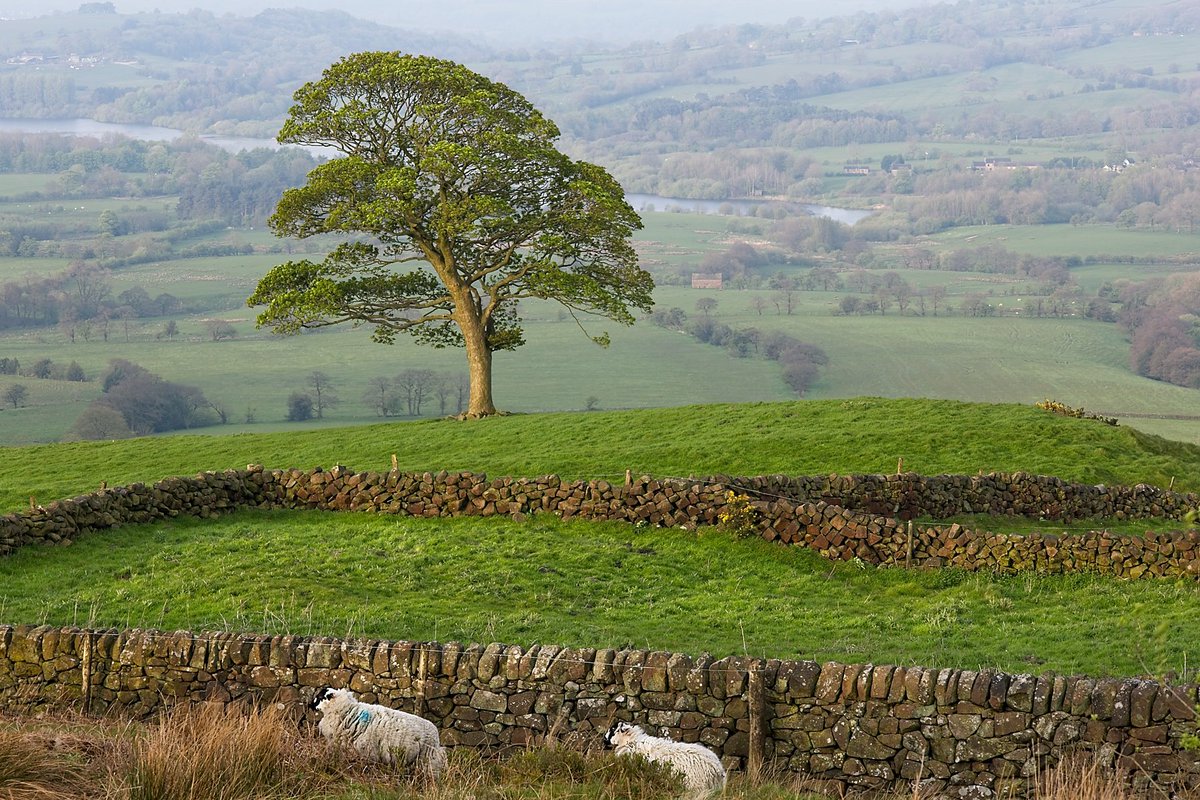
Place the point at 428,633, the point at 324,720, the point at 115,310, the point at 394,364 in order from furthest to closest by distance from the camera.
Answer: the point at 115,310 < the point at 394,364 < the point at 428,633 < the point at 324,720

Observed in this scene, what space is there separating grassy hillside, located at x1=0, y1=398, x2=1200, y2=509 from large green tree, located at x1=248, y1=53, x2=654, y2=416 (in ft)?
16.5

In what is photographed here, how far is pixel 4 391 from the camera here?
117188 millimetres

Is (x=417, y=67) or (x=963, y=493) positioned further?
(x=417, y=67)

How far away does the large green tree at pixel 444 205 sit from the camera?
3897cm

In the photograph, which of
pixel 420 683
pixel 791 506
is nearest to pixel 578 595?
pixel 791 506

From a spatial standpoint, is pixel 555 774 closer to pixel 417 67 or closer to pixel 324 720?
pixel 324 720

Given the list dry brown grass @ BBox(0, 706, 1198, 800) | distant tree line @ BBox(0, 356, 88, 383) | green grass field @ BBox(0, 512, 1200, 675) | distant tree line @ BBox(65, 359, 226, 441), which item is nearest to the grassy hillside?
green grass field @ BBox(0, 512, 1200, 675)

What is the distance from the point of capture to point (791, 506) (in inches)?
873

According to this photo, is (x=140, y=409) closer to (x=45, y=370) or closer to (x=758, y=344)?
(x=45, y=370)

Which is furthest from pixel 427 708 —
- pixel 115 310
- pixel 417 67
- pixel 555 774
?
pixel 115 310

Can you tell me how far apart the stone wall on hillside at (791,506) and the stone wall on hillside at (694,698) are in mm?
7671

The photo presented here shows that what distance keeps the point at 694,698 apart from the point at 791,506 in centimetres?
1021

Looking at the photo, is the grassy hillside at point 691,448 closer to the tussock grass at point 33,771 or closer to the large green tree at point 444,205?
the large green tree at point 444,205

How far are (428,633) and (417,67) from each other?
2725cm
